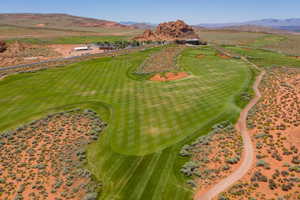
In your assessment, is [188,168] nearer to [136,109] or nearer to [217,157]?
[217,157]

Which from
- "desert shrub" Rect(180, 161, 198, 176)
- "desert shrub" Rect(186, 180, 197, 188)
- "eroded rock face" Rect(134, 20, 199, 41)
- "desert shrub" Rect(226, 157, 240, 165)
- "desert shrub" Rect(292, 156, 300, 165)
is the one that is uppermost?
"eroded rock face" Rect(134, 20, 199, 41)

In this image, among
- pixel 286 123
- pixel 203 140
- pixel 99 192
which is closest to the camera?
pixel 99 192

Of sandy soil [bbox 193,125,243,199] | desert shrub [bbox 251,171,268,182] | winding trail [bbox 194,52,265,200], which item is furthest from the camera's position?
sandy soil [bbox 193,125,243,199]

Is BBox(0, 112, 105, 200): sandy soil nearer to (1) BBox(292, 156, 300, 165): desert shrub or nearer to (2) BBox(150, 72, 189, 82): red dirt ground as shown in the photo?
(1) BBox(292, 156, 300, 165): desert shrub

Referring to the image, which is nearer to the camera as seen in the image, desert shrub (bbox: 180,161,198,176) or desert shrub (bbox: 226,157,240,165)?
desert shrub (bbox: 180,161,198,176)

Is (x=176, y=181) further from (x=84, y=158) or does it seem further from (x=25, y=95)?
(x=25, y=95)

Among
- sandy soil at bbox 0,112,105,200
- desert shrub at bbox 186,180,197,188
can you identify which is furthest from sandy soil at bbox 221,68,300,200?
sandy soil at bbox 0,112,105,200

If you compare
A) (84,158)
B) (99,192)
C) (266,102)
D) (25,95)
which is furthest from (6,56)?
(266,102)

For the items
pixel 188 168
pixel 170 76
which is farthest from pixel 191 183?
pixel 170 76
